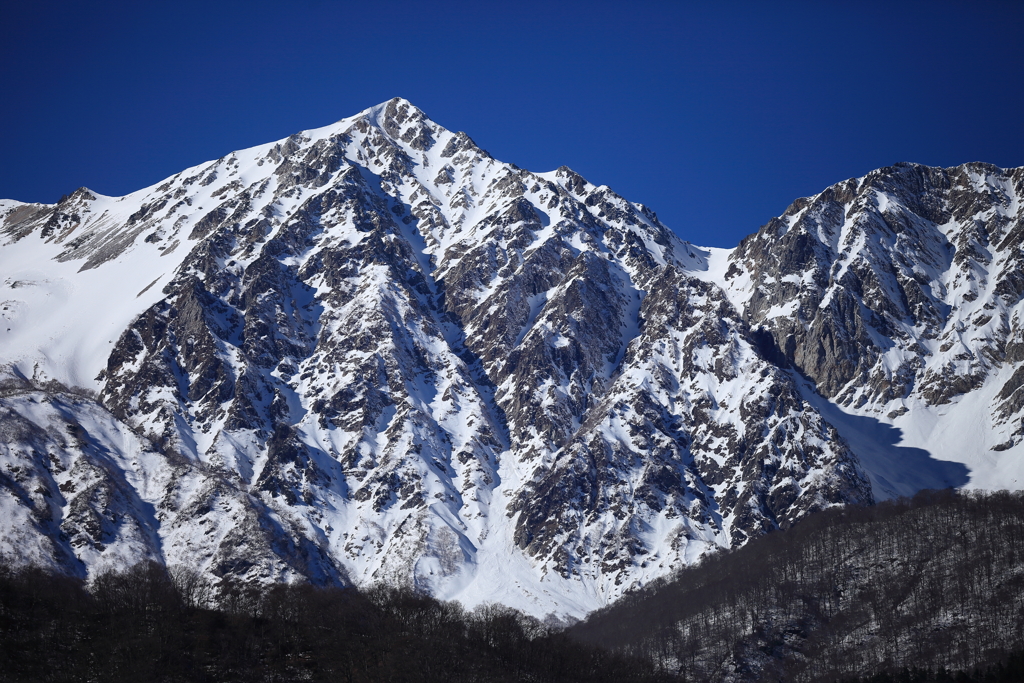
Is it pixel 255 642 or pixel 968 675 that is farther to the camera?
pixel 968 675

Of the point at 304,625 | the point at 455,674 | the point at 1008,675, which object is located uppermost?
the point at 304,625

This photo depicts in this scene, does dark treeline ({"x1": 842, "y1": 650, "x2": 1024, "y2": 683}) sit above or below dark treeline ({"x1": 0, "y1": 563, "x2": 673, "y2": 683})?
below

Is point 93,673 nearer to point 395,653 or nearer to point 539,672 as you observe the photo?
point 395,653

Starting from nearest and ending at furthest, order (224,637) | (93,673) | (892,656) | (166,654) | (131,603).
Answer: (93,673) → (166,654) → (224,637) → (131,603) → (892,656)

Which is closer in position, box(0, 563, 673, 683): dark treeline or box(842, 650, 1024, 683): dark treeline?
box(0, 563, 673, 683): dark treeline

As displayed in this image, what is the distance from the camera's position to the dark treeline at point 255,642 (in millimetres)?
147750

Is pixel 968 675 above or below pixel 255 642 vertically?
below

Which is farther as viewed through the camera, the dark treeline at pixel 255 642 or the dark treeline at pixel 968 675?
the dark treeline at pixel 968 675

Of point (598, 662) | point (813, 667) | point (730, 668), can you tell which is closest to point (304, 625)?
point (598, 662)

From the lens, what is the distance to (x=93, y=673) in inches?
5600

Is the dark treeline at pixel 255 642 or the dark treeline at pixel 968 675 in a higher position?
the dark treeline at pixel 255 642

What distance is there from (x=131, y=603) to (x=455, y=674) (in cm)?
5421

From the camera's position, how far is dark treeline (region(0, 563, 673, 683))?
485 ft

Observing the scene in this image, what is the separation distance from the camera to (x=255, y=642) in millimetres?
162000
